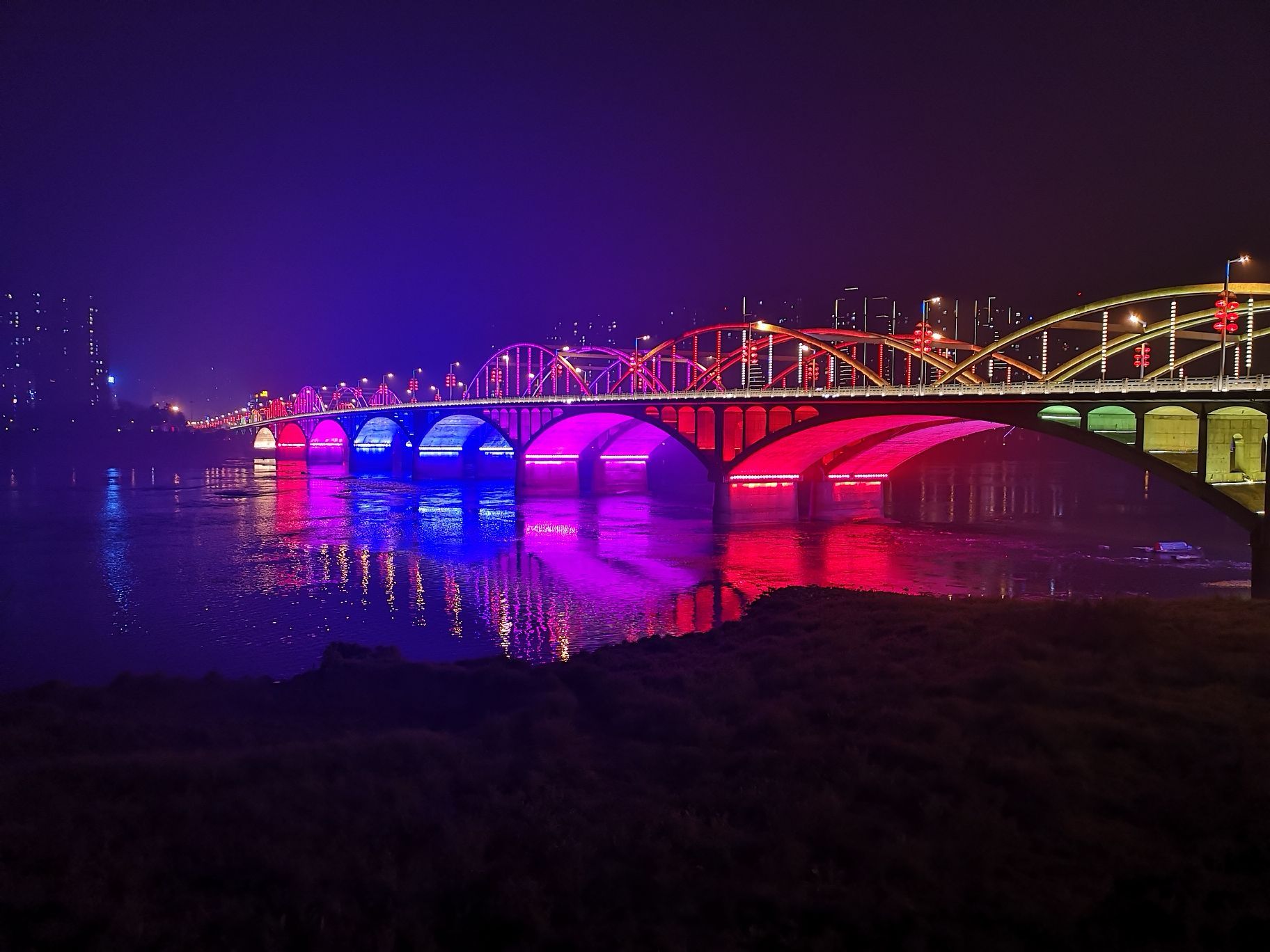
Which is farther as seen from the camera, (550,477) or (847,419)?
(550,477)

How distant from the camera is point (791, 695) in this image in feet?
35.5

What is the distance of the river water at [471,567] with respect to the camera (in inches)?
859

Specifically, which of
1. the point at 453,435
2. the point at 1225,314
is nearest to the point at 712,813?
the point at 1225,314

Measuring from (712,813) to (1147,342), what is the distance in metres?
32.0

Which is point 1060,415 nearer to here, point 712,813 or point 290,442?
point 712,813

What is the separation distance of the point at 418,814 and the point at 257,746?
372cm

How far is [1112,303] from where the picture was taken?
30.2 metres

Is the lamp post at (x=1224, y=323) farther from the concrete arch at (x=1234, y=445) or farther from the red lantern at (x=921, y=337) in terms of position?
the red lantern at (x=921, y=337)

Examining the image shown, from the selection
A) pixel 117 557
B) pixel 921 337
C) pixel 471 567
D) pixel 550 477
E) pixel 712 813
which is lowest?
pixel 471 567

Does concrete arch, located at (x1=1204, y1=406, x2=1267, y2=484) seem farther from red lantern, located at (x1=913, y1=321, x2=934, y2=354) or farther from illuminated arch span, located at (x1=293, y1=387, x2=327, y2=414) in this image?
illuminated arch span, located at (x1=293, y1=387, x2=327, y2=414)

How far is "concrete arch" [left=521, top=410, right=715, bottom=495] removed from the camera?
224 feet

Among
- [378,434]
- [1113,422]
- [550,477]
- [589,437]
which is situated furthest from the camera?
[378,434]

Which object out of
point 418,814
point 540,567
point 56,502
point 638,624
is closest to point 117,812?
point 418,814

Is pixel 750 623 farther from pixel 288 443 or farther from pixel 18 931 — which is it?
pixel 288 443
